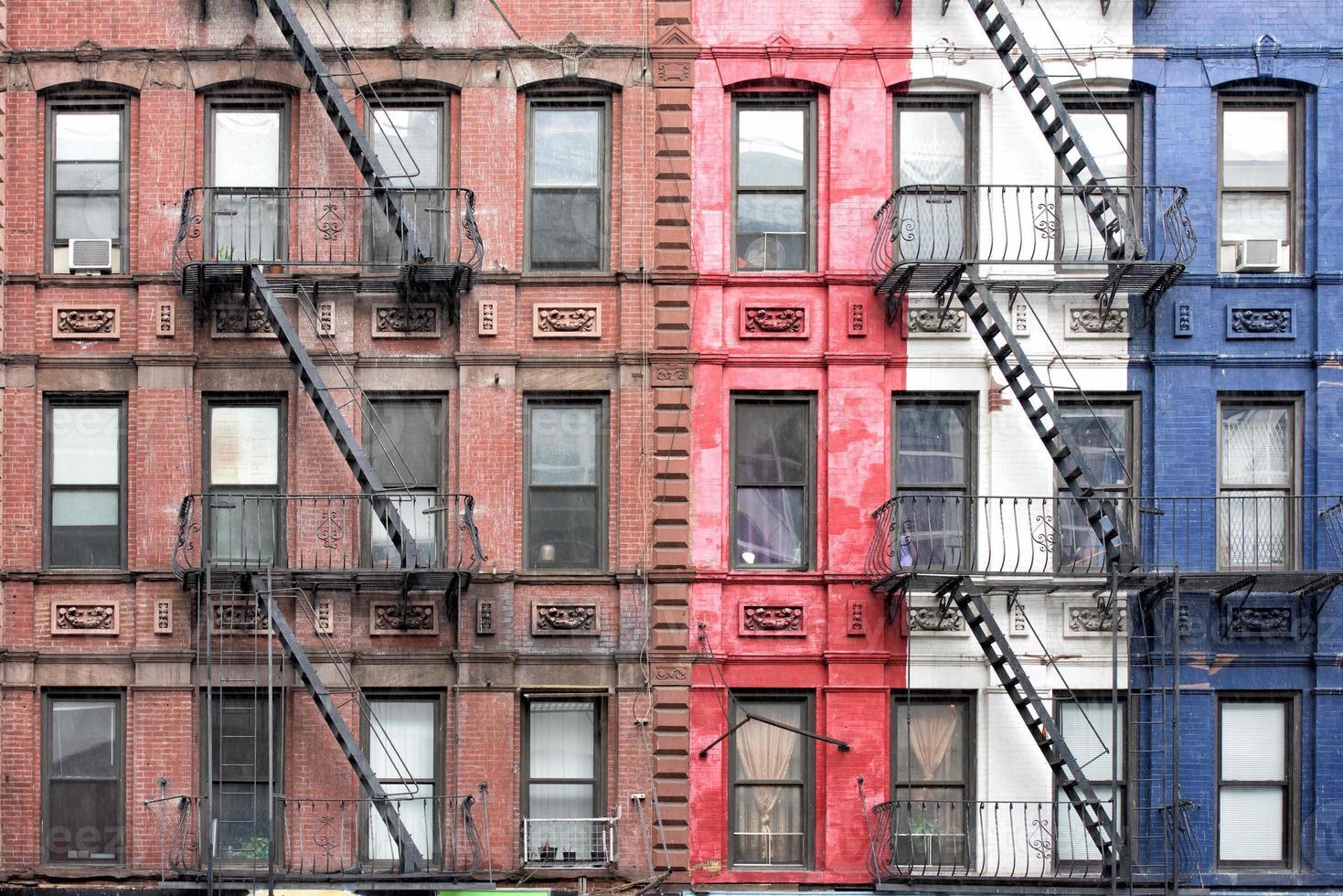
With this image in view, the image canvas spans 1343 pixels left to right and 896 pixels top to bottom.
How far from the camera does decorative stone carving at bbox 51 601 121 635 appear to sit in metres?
16.5

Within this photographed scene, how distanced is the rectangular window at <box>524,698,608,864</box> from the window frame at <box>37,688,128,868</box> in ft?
14.4

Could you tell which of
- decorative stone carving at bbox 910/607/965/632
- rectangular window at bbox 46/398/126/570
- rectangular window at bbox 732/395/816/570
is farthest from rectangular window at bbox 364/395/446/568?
decorative stone carving at bbox 910/607/965/632

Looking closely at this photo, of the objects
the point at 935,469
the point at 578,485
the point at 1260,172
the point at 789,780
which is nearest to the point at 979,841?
the point at 789,780

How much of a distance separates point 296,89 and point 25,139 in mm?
3070

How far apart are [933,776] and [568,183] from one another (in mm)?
Result: 7708

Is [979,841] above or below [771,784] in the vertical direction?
below

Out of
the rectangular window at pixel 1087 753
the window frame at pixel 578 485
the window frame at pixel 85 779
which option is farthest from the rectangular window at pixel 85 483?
the rectangular window at pixel 1087 753

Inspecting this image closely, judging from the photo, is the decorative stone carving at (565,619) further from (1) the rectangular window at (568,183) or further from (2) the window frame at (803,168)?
(2) the window frame at (803,168)

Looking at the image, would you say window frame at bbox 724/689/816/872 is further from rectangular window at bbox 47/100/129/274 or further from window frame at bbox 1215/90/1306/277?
rectangular window at bbox 47/100/129/274

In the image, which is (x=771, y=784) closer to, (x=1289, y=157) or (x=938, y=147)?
(x=938, y=147)

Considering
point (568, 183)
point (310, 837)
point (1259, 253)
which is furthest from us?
point (568, 183)

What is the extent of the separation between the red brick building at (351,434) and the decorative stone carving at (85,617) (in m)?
0.04

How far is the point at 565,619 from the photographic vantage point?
16.4m

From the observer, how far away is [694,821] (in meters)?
16.2
